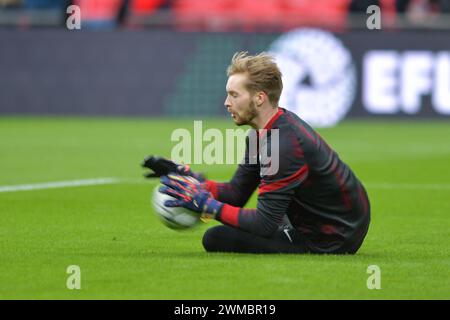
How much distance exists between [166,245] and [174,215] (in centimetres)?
81

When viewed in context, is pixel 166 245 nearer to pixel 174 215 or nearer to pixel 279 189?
pixel 174 215

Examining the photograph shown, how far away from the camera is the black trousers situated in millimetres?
8609

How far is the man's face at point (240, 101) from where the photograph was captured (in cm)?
820

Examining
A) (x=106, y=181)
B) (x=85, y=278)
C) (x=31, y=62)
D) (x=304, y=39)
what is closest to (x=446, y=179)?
(x=106, y=181)

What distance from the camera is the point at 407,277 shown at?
25.4 feet

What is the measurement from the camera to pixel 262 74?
820 centimetres

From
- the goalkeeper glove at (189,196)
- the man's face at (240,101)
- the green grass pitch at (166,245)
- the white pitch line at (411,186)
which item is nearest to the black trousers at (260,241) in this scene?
the green grass pitch at (166,245)

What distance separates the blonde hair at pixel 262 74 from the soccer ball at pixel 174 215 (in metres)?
1.01

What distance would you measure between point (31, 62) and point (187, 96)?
3.43 metres

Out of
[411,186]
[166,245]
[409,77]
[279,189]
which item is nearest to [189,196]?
[279,189]

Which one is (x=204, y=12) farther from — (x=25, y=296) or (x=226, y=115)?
(x=25, y=296)

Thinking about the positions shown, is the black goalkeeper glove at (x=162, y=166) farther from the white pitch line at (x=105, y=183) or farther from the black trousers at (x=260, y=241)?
the white pitch line at (x=105, y=183)

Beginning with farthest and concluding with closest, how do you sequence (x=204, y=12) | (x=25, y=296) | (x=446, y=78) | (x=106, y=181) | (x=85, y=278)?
(x=204, y=12) → (x=446, y=78) → (x=106, y=181) → (x=85, y=278) → (x=25, y=296)

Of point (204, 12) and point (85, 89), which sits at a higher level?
point (204, 12)
